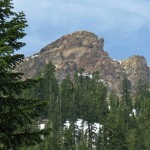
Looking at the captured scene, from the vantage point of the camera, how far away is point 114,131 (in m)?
80.6

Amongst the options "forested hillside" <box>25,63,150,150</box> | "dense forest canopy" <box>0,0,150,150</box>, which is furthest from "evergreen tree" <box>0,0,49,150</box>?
"forested hillside" <box>25,63,150,150</box>

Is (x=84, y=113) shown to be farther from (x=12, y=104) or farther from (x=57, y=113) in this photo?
(x=12, y=104)

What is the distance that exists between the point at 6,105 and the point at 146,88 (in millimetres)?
171264

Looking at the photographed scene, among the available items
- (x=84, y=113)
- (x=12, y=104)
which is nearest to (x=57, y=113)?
(x=84, y=113)

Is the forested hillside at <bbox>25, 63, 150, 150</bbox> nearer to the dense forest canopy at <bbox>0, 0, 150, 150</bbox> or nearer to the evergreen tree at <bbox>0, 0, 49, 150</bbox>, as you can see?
the dense forest canopy at <bbox>0, 0, 150, 150</bbox>

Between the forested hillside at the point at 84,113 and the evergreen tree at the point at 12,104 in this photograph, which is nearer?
the evergreen tree at the point at 12,104

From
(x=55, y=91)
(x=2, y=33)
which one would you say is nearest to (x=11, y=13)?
(x=2, y=33)

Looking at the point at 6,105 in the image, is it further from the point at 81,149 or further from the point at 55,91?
the point at 55,91

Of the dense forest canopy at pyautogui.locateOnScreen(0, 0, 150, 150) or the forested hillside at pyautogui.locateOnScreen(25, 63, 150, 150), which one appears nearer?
the dense forest canopy at pyautogui.locateOnScreen(0, 0, 150, 150)

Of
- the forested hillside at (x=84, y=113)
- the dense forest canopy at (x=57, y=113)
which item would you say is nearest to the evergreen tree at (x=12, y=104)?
the dense forest canopy at (x=57, y=113)

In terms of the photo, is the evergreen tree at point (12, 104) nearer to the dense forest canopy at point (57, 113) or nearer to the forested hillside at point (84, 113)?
the dense forest canopy at point (57, 113)

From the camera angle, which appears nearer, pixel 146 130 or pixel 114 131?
pixel 114 131

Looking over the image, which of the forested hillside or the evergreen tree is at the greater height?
the forested hillside

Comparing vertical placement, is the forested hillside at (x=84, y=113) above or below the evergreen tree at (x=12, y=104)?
above
